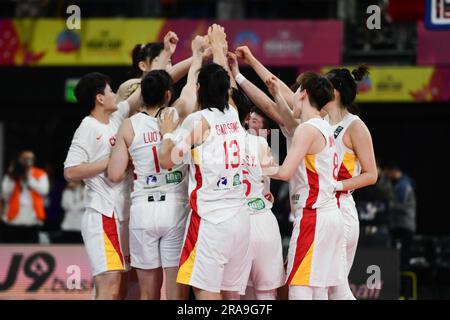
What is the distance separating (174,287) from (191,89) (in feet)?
5.01

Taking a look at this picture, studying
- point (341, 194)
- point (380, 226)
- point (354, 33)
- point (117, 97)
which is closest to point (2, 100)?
point (354, 33)

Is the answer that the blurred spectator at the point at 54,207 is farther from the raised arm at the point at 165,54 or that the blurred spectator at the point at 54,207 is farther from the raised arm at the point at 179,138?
the raised arm at the point at 179,138

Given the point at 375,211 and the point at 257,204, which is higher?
the point at 257,204

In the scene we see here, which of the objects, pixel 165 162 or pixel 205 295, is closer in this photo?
pixel 205 295

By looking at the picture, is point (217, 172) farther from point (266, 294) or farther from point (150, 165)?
point (266, 294)

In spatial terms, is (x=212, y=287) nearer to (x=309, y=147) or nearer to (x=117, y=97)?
(x=309, y=147)

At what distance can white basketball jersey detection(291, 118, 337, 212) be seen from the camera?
24.7 ft

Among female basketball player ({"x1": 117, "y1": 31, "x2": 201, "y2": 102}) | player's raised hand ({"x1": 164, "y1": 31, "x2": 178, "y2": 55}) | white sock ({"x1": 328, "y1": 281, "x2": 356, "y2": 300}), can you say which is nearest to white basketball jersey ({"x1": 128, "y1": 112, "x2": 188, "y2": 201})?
female basketball player ({"x1": 117, "y1": 31, "x2": 201, "y2": 102})

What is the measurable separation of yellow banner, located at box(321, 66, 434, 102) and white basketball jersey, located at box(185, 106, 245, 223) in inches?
393

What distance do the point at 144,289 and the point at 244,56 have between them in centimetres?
200

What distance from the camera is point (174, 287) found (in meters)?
7.84

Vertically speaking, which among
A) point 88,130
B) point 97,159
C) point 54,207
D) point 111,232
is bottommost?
point 54,207

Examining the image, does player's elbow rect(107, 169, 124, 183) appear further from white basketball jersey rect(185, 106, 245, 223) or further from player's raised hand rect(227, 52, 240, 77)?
player's raised hand rect(227, 52, 240, 77)

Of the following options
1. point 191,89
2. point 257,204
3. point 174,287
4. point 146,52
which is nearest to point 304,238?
point 257,204
